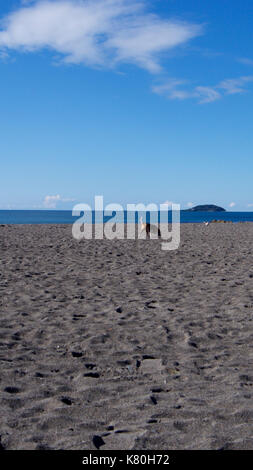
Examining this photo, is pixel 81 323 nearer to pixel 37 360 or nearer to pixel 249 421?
→ pixel 37 360

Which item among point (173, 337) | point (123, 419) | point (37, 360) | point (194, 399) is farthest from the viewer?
point (173, 337)

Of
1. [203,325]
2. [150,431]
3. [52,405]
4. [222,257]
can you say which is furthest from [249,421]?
[222,257]

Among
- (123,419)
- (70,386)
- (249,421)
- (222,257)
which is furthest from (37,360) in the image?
(222,257)

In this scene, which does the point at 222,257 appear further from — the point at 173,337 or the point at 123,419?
the point at 123,419

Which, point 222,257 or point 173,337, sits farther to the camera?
point 222,257

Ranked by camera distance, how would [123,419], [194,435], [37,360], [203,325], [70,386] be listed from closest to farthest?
[194,435], [123,419], [70,386], [37,360], [203,325]

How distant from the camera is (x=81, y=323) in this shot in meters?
6.76

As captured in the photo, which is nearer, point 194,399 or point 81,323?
point 194,399

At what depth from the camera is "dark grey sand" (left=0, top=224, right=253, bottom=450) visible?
3.64 meters

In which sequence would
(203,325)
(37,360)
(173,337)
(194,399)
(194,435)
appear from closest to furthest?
(194,435) → (194,399) → (37,360) → (173,337) → (203,325)

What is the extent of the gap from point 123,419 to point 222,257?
11784 millimetres

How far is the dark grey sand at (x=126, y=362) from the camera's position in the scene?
3639mm

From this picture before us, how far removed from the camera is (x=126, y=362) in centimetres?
524

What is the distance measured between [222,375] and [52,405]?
6.16ft
